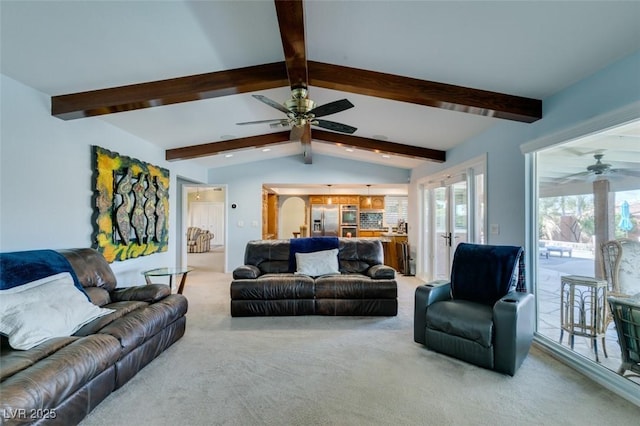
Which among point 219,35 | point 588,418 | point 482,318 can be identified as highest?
point 219,35

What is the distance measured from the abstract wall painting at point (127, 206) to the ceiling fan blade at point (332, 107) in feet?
8.48

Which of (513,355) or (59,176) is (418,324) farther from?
(59,176)

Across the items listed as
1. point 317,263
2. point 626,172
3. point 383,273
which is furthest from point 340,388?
point 626,172

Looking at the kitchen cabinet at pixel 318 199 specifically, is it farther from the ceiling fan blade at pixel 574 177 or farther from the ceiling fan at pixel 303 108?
the ceiling fan blade at pixel 574 177

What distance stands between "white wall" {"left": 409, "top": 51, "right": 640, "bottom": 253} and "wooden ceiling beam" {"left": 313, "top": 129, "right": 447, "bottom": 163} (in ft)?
1.66

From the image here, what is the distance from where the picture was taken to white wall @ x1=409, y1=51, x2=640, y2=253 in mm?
2127

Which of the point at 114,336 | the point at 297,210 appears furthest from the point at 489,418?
the point at 297,210

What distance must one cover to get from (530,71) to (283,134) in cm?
386

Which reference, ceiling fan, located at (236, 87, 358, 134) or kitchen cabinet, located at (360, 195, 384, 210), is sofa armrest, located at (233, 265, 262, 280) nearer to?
ceiling fan, located at (236, 87, 358, 134)

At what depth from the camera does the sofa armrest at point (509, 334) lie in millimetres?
2305

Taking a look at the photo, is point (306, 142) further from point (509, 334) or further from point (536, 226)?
point (509, 334)

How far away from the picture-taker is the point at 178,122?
13.0ft

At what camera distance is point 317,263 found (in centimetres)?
420

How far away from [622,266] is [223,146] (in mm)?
5354
